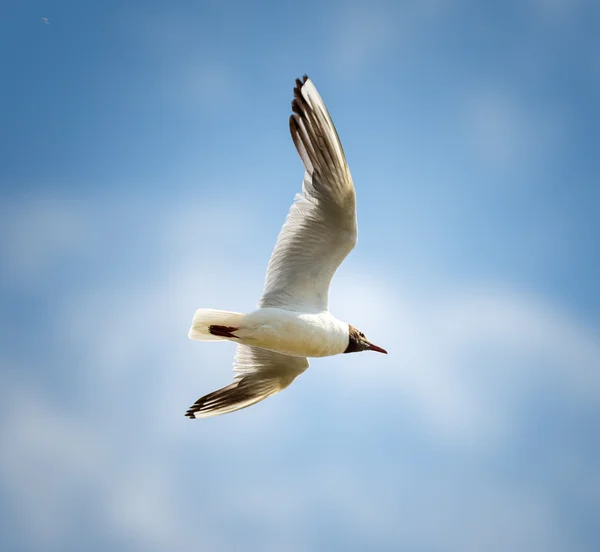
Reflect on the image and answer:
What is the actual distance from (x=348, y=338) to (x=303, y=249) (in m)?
1.16

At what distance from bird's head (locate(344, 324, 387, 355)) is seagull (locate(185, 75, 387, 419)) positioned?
0.02 meters

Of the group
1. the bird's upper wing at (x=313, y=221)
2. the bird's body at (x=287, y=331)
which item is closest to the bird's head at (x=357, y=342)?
the bird's body at (x=287, y=331)

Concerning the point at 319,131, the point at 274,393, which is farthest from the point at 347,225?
the point at 274,393

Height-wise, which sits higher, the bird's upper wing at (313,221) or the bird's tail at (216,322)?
the bird's upper wing at (313,221)

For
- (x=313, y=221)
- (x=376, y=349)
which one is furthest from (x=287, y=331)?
(x=376, y=349)

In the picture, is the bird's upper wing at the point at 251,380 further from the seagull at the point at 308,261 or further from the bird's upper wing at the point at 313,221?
the bird's upper wing at the point at 313,221

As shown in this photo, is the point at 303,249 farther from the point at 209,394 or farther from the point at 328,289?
the point at 209,394

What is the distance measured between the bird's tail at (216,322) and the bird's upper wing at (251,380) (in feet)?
3.96

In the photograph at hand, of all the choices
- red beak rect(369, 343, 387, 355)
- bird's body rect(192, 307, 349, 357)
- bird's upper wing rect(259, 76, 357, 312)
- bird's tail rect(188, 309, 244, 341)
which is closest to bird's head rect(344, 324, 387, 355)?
red beak rect(369, 343, 387, 355)

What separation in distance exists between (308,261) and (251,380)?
1.84 metres

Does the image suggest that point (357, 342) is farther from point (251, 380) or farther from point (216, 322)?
point (216, 322)

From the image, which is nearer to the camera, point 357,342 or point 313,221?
point 313,221

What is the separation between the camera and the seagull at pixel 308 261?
7562 mm

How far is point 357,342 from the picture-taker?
8820 millimetres
